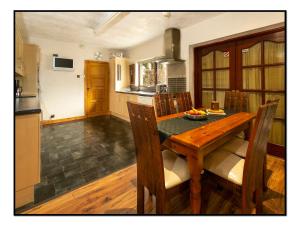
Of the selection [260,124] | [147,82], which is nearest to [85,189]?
[260,124]

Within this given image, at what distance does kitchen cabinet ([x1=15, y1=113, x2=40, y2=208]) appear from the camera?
1396mm

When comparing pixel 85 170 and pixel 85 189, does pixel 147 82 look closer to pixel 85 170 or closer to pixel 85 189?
pixel 85 170

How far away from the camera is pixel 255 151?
3.49 feet

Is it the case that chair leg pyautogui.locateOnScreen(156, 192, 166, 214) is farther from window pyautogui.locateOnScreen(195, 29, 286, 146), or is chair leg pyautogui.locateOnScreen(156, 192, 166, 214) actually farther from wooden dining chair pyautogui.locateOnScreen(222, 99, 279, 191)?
window pyautogui.locateOnScreen(195, 29, 286, 146)

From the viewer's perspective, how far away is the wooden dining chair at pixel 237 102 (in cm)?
219

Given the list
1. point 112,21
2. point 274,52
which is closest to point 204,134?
point 274,52

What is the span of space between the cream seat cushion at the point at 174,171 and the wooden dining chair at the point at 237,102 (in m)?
1.30

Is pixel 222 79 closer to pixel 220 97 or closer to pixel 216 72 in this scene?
pixel 216 72

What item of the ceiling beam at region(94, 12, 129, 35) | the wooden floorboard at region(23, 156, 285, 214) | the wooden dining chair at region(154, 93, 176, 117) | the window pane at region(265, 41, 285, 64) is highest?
the ceiling beam at region(94, 12, 129, 35)

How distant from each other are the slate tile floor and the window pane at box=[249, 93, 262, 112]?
2.06 metres

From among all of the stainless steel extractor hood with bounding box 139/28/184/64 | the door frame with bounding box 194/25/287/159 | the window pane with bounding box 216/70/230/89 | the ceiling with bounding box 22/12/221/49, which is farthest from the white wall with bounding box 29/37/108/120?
the window pane with bounding box 216/70/230/89

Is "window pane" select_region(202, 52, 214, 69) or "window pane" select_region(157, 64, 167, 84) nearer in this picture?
"window pane" select_region(202, 52, 214, 69)

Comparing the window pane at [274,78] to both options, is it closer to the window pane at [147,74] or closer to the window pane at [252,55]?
the window pane at [252,55]
